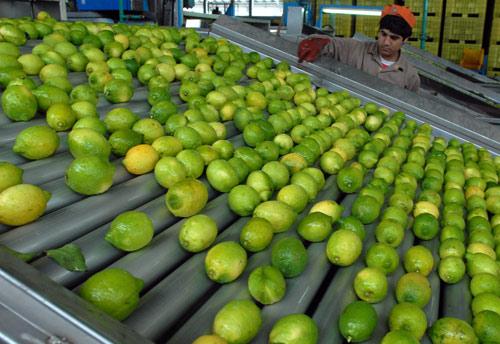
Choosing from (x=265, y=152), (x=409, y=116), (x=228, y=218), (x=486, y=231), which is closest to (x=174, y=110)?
(x=265, y=152)

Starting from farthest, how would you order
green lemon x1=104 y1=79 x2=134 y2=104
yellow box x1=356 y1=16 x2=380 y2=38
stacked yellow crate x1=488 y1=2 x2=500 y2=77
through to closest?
yellow box x1=356 y1=16 x2=380 y2=38 → stacked yellow crate x1=488 y1=2 x2=500 y2=77 → green lemon x1=104 y1=79 x2=134 y2=104

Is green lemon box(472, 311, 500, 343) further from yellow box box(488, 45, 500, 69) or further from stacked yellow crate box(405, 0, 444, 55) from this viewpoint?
yellow box box(488, 45, 500, 69)

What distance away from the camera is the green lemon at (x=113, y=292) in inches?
49.7

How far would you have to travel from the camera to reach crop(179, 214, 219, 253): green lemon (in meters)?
1.69

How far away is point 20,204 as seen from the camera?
4.96 feet

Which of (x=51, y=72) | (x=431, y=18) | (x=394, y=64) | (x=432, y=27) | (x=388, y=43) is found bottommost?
(x=394, y=64)

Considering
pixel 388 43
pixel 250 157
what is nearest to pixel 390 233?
pixel 250 157

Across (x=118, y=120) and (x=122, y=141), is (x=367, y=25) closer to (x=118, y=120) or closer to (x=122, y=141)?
(x=118, y=120)

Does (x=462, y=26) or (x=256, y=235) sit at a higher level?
(x=462, y=26)

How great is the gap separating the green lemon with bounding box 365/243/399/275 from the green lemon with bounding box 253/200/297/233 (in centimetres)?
39

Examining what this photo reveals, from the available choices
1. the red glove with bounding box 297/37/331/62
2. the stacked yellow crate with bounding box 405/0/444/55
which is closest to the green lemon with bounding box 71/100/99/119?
the red glove with bounding box 297/37/331/62

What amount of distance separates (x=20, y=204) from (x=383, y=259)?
147 cm

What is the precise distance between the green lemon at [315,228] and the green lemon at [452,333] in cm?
61

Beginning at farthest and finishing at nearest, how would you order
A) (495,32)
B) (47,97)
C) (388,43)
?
(495,32)
(388,43)
(47,97)
